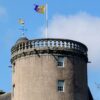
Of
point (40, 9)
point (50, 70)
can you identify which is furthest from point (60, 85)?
point (40, 9)

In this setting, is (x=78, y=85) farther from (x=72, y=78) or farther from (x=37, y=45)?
(x=37, y=45)

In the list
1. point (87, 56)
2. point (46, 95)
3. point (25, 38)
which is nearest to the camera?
point (46, 95)

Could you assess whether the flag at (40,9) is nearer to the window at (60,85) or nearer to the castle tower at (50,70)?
the castle tower at (50,70)

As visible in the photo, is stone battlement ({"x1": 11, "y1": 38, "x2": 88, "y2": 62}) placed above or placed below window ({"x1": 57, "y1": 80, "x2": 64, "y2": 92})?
above

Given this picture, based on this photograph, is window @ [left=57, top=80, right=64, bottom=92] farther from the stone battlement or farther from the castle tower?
the stone battlement

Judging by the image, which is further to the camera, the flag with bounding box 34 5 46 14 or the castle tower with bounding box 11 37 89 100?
the flag with bounding box 34 5 46 14

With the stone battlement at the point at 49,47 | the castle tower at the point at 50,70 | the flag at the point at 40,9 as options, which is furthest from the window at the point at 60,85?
the flag at the point at 40,9

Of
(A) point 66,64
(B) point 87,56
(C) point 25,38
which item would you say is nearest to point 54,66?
(A) point 66,64

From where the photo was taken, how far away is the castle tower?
6350 cm

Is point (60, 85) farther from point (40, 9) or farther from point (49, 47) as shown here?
point (40, 9)

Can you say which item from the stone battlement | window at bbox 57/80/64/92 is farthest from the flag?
window at bbox 57/80/64/92

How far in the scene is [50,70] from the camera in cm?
6359

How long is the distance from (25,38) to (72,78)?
11.2m

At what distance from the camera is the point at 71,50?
212ft
